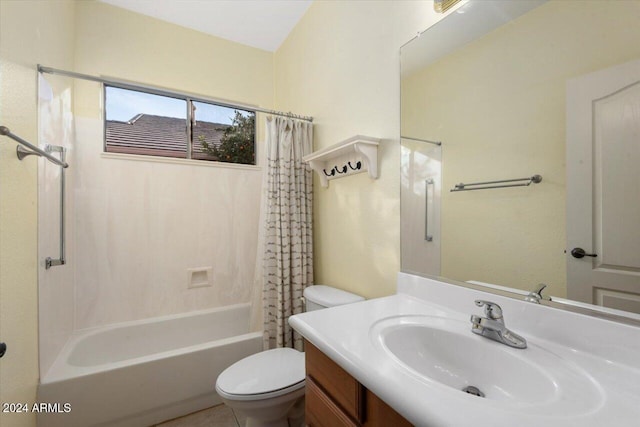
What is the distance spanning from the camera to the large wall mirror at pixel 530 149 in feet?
2.27

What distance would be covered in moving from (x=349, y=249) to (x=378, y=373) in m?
1.09

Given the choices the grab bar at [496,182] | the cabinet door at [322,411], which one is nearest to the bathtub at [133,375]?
the cabinet door at [322,411]

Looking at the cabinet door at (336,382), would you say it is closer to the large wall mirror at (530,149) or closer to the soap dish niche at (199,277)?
the large wall mirror at (530,149)

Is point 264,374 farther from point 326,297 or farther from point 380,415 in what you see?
point 380,415

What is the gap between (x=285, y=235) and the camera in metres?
1.89

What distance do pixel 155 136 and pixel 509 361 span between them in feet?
8.96

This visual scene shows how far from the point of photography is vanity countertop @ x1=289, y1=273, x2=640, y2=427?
49 cm

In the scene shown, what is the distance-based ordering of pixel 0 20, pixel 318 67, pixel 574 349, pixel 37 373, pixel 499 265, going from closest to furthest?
pixel 574 349, pixel 499 265, pixel 0 20, pixel 37 373, pixel 318 67

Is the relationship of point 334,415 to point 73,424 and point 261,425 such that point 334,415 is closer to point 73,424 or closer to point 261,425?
point 261,425

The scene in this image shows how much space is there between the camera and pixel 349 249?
170 cm

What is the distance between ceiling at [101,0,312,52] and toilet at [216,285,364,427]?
2206mm

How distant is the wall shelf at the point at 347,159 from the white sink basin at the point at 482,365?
828 mm

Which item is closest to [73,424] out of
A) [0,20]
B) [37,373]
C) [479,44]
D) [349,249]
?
[37,373]

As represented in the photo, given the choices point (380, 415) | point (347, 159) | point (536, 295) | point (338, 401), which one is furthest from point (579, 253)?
point (347, 159)
